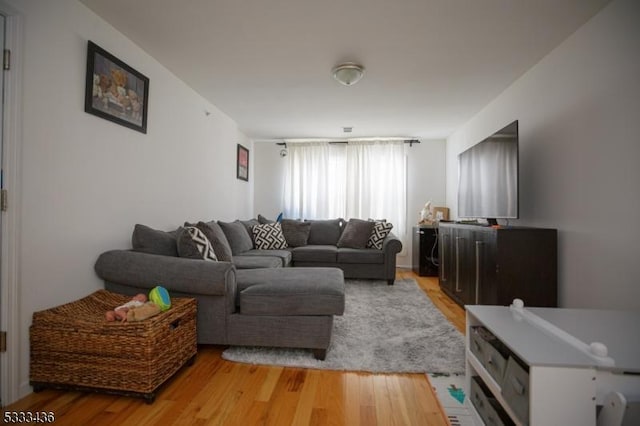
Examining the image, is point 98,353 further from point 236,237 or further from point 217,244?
point 236,237

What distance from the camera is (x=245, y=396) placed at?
58.6 inches

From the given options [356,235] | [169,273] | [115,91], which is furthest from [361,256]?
[115,91]

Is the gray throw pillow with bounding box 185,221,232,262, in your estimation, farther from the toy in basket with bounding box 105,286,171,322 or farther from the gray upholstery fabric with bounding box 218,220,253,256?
the toy in basket with bounding box 105,286,171,322

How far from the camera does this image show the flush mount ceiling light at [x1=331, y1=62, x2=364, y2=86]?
244cm

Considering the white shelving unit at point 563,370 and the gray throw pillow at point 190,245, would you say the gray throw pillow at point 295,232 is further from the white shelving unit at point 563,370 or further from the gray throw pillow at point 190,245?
the white shelving unit at point 563,370

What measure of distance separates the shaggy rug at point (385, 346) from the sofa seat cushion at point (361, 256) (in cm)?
92

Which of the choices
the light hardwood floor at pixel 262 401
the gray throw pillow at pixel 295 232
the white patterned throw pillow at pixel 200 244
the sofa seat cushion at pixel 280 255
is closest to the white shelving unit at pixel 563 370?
the light hardwood floor at pixel 262 401

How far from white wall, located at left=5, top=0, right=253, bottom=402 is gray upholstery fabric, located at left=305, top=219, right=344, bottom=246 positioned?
233 centimetres

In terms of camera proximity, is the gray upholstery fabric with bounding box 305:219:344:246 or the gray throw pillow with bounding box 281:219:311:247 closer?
the gray throw pillow with bounding box 281:219:311:247

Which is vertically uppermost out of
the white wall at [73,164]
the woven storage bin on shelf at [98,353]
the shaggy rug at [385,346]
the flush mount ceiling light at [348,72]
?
the flush mount ceiling light at [348,72]

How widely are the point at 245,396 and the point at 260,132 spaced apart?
4064 millimetres

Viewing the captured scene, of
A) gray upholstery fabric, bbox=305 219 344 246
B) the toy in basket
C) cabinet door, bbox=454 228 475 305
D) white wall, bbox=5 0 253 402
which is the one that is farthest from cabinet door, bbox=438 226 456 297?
white wall, bbox=5 0 253 402

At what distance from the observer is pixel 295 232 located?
4355 millimetres

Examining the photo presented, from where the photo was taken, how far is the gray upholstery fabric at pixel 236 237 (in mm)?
3318
